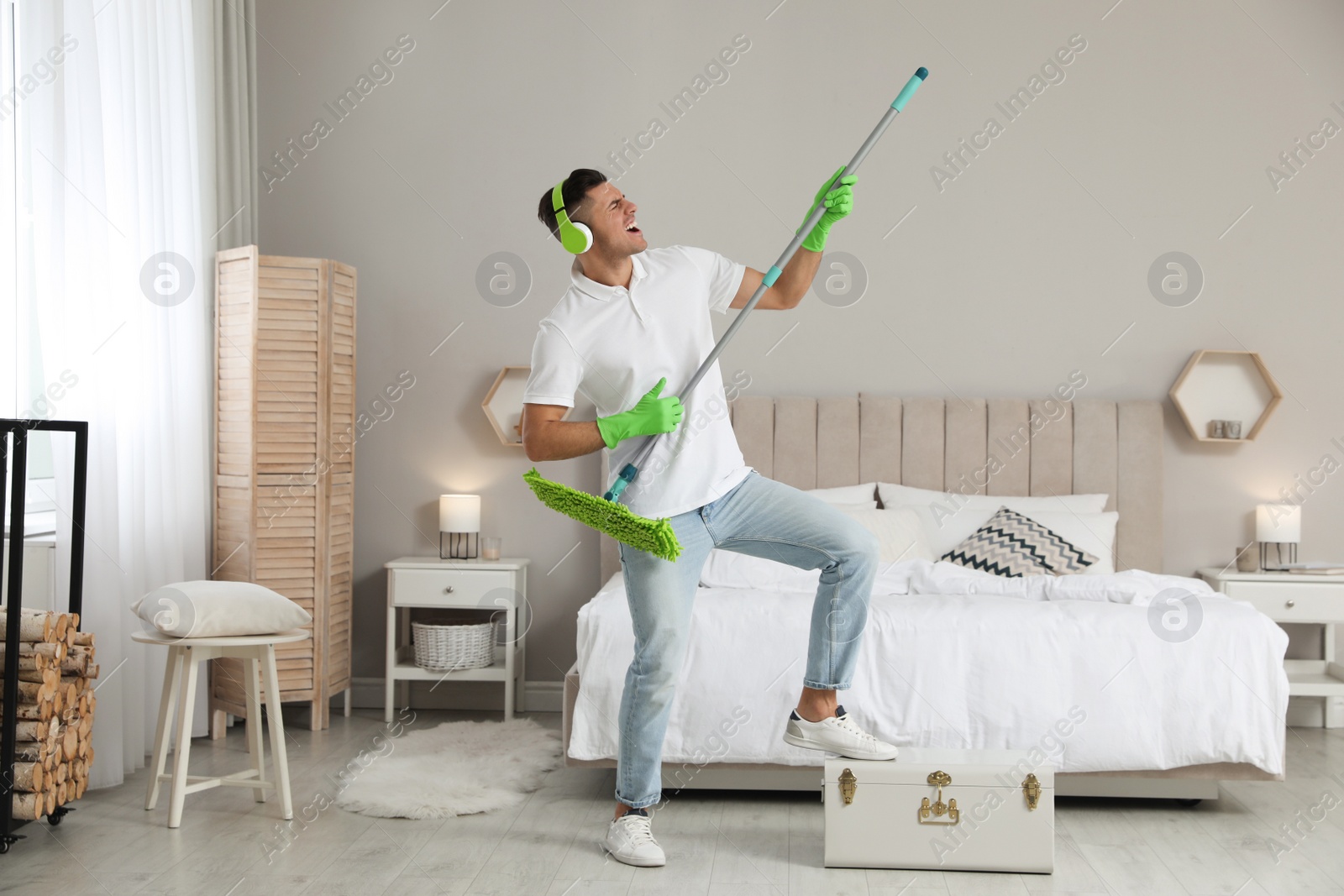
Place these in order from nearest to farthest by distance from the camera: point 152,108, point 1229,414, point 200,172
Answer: point 152,108 → point 200,172 → point 1229,414

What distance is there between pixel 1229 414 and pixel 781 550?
2609 millimetres

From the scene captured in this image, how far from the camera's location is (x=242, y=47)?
430cm

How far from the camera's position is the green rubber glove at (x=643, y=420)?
7.57 feet

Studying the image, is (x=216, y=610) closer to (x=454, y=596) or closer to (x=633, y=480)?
(x=633, y=480)

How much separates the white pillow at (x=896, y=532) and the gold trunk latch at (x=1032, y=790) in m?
1.36

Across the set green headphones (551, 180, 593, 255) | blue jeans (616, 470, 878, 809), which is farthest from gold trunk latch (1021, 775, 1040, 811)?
green headphones (551, 180, 593, 255)

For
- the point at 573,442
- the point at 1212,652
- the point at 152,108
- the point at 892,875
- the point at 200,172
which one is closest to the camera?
the point at 573,442

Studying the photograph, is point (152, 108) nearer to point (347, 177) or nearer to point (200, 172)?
point (200, 172)

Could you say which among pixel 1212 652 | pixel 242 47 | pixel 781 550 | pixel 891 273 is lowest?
pixel 1212 652

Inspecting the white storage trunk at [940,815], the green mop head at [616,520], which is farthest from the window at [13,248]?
the white storage trunk at [940,815]

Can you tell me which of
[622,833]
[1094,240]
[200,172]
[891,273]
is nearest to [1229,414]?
[1094,240]

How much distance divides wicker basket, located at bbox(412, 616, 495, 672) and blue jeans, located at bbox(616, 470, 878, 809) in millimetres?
1604

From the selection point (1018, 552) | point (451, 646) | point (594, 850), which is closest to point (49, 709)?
point (594, 850)

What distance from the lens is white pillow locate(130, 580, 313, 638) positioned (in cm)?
279
